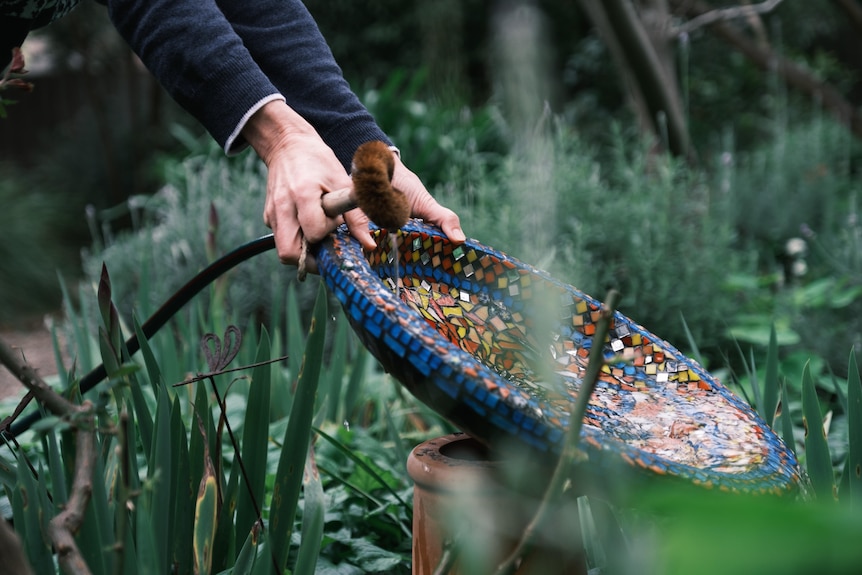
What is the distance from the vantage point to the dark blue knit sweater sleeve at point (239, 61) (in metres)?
1.11

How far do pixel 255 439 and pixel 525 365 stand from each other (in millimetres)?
336

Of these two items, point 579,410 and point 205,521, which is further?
point 205,521

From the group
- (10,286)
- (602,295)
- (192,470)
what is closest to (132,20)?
(192,470)

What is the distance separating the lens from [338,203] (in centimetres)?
81

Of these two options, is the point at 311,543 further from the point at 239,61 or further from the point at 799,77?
the point at 799,77

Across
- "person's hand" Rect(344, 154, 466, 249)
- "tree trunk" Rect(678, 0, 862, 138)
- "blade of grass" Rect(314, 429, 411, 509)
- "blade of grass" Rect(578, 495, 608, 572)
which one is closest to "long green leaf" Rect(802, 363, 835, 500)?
"blade of grass" Rect(578, 495, 608, 572)

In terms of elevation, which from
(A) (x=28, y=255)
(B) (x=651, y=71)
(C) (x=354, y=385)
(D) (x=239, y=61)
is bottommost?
(A) (x=28, y=255)

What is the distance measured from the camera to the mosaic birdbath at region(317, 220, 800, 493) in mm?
684

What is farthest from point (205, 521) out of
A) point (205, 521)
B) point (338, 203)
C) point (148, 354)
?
point (338, 203)

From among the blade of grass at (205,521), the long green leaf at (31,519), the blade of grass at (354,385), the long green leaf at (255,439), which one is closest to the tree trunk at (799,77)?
the blade of grass at (354,385)

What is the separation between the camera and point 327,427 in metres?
1.88

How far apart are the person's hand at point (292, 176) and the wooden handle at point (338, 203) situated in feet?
0.23

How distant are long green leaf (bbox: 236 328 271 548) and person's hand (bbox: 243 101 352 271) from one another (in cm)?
13

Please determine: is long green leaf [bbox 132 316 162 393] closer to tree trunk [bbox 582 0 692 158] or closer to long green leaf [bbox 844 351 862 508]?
long green leaf [bbox 844 351 862 508]
